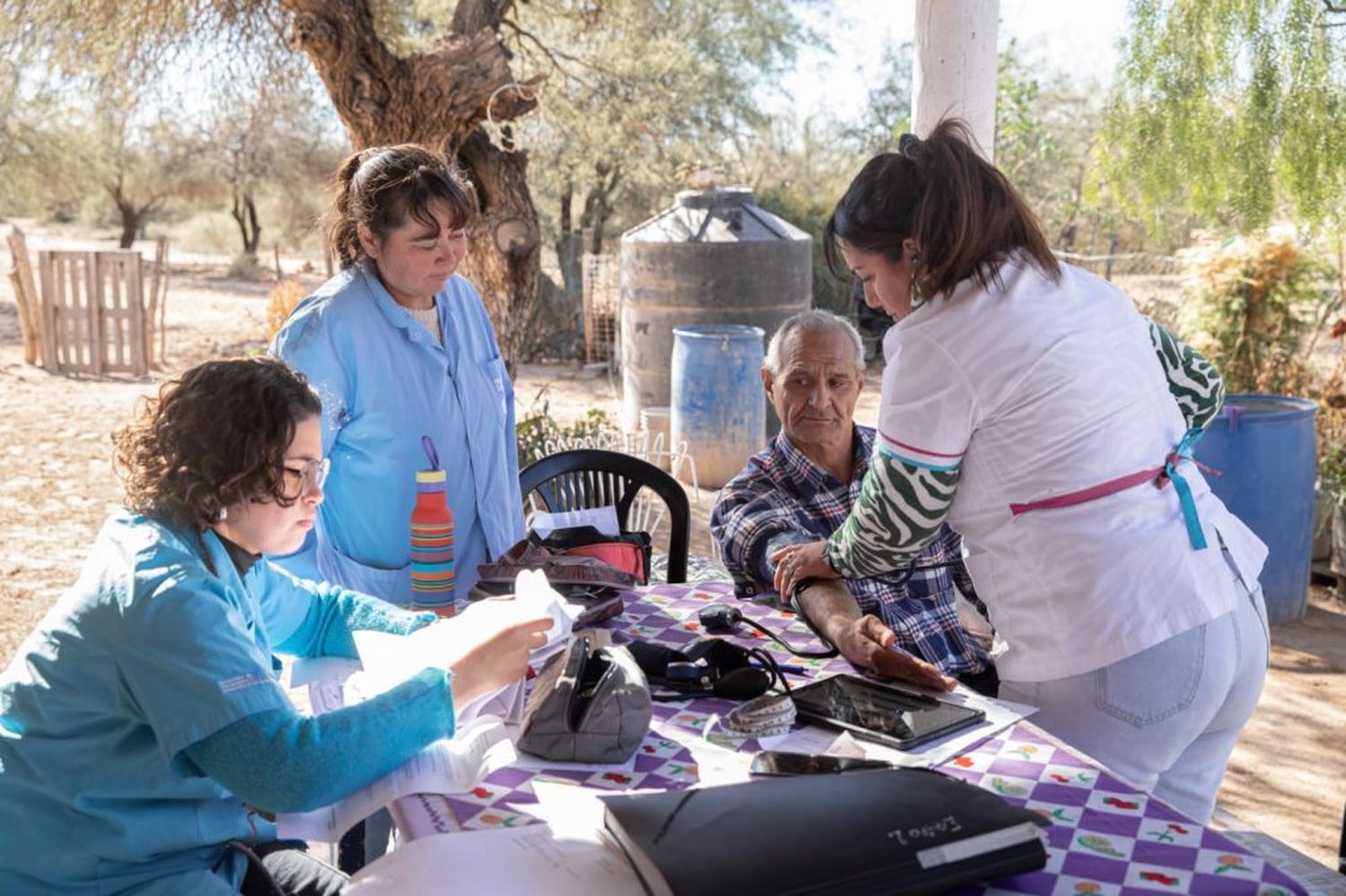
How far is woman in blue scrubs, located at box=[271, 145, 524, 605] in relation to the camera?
326 centimetres

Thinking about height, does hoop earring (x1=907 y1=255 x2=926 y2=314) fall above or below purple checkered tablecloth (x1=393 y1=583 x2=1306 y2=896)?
above

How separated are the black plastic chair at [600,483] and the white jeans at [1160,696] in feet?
5.95

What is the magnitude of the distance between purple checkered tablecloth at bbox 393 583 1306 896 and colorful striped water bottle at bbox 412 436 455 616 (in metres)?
0.86

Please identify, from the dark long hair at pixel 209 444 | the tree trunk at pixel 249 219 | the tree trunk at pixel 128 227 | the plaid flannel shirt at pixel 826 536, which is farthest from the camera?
the tree trunk at pixel 249 219

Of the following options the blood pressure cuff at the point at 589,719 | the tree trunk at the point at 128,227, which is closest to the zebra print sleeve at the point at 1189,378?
the blood pressure cuff at the point at 589,719

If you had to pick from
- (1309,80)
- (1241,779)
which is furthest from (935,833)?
(1309,80)

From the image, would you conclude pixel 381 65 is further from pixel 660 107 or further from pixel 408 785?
pixel 660 107

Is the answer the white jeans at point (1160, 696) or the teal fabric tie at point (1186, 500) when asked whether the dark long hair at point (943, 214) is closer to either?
the teal fabric tie at point (1186, 500)

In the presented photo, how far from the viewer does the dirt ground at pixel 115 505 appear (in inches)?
187

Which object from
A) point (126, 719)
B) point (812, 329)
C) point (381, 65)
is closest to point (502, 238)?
point (381, 65)

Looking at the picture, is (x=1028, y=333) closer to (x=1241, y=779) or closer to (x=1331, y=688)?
(x=1241, y=779)

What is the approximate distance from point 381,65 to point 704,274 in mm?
3774

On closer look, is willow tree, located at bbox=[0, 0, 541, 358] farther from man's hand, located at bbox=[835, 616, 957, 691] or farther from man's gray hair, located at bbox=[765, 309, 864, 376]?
man's hand, located at bbox=[835, 616, 957, 691]

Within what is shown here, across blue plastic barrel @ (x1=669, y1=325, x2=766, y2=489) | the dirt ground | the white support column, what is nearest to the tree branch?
the dirt ground
